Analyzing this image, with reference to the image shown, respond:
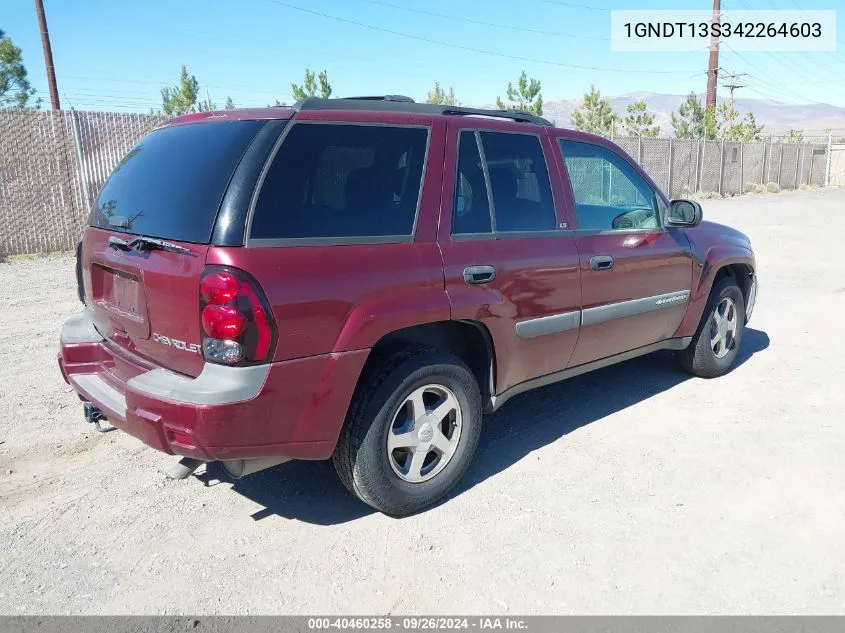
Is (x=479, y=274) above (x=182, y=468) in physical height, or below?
above

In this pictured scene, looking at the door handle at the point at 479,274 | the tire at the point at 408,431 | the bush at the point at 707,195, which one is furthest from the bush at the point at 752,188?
the tire at the point at 408,431

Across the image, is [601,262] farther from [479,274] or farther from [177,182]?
[177,182]

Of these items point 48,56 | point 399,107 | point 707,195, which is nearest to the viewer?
point 399,107

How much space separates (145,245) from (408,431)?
1.48m

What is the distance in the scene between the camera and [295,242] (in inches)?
111

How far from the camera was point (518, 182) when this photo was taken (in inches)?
152

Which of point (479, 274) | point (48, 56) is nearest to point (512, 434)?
point (479, 274)

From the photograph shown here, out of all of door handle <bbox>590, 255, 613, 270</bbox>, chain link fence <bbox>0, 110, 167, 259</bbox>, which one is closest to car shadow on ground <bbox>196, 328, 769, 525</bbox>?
door handle <bbox>590, 255, 613, 270</bbox>

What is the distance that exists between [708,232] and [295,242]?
3549mm

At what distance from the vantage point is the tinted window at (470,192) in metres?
3.47

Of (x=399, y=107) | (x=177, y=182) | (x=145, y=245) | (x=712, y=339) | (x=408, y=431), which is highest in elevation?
(x=399, y=107)

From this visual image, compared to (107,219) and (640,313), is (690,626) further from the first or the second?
(107,219)

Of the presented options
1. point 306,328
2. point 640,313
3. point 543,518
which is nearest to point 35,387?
point 306,328

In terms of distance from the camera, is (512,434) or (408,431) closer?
(408,431)
